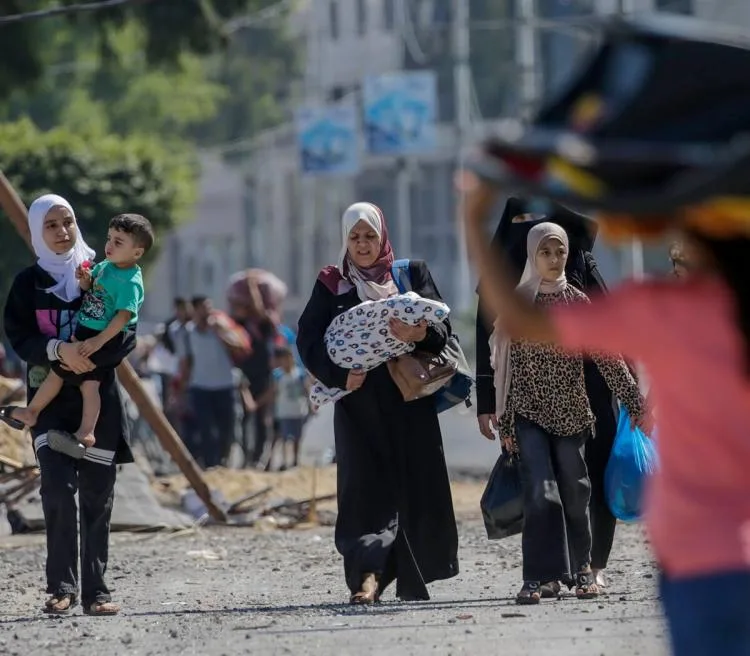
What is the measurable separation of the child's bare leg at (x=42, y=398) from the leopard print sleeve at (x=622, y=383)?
2.40 m

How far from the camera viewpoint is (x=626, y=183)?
4.65m

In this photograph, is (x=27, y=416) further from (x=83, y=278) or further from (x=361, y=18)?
(x=361, y=18)

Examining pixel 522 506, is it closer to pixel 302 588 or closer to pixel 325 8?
pixel 302 588

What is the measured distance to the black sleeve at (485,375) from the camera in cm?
943

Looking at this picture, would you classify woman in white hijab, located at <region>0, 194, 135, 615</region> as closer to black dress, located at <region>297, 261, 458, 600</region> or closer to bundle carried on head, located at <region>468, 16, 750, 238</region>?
black dress, located at <region>297, 261, 458, 600</region>

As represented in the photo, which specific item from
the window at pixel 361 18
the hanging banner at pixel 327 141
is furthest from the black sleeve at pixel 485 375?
the window at pixel 361 18

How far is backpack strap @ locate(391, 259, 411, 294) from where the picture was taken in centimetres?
941

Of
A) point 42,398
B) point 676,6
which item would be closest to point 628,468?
point 42,398

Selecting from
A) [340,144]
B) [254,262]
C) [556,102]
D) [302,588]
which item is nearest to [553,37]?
[340,144]

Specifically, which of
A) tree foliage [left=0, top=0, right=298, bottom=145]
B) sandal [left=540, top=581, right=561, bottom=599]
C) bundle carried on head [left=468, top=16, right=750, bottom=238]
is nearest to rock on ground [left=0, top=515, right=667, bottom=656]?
sandal [left=540, top=581, right=561, bottom=599]

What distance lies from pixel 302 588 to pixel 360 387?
57.3 inches

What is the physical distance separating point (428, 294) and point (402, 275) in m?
0.15

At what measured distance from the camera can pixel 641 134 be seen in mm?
4688

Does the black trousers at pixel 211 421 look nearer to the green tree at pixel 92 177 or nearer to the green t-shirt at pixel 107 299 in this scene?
the green t-shirt at pixel 107 299
